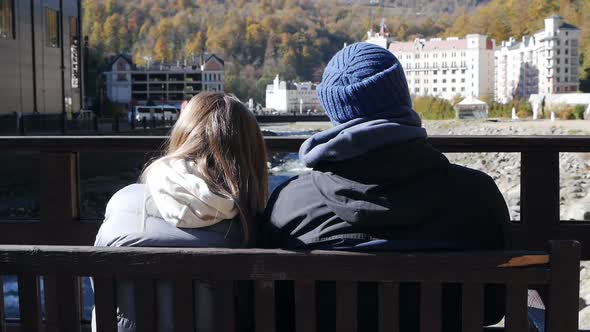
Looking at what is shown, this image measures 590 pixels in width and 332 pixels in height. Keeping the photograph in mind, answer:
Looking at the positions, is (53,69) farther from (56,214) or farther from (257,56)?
(257,56)

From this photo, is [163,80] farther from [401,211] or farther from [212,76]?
[401,211]

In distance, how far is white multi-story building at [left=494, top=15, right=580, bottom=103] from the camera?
111m

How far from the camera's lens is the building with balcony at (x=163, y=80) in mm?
124125

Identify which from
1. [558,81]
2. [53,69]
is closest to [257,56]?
[558,81]

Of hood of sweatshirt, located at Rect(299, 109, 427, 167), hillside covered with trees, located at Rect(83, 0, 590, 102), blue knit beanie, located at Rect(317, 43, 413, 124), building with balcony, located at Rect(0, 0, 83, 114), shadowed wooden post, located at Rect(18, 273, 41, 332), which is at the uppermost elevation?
hillside covered with trees, located at Rect(83, 0, 590, 102)

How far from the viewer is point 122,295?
6.82 feet

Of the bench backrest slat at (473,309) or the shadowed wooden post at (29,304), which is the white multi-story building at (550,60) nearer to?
the bench backrest slat at (473,309)

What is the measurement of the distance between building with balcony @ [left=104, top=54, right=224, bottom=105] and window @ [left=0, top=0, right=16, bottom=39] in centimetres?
8292

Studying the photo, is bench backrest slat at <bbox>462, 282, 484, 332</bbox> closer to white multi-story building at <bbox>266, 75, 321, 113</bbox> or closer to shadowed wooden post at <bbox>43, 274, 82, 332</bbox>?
shadowed wooden post at <bbox>43, 274, 82, 332</bbox>

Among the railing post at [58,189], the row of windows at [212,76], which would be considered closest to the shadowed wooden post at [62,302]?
the railing post at [58,189]

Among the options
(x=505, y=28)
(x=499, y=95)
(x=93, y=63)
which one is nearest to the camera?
(x=93, y=63)

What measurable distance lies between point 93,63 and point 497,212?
88.3 meters

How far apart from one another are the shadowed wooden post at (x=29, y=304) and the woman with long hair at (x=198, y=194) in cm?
21

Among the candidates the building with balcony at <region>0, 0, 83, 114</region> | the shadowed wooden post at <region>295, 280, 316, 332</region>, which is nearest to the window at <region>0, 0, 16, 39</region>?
the building with balcony at <region>0, 0, 83, 114</region>
